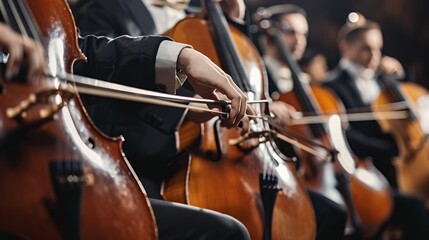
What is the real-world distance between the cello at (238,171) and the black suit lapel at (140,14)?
0.20 feet

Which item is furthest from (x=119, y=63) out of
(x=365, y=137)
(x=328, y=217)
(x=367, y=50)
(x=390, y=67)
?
(x=390, y=67)

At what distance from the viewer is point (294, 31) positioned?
299cm

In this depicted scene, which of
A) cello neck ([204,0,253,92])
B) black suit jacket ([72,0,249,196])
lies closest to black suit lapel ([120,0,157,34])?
black suit jacket ([72,0,249,196])

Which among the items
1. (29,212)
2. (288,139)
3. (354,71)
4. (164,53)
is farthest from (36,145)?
(354,71)

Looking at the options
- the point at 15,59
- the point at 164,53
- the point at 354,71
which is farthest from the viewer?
the point at 354,71

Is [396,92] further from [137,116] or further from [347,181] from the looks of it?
[137,116]

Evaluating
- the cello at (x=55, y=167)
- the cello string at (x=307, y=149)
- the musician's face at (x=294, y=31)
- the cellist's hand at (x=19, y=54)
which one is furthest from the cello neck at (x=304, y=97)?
the cellist's hand at (x=19, y=54)

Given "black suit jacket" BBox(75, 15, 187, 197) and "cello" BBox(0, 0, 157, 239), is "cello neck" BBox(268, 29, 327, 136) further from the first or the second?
"cello" BBox(0, 0, 157, 239)

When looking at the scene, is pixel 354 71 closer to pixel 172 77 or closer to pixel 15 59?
pixel 172 77

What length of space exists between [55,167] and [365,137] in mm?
2282

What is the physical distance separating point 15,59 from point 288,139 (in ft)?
3.33

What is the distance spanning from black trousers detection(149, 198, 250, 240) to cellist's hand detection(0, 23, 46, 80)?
0.42 meters

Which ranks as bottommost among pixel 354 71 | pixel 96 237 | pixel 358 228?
pixel 358 228

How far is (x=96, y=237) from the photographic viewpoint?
3.05 feet
